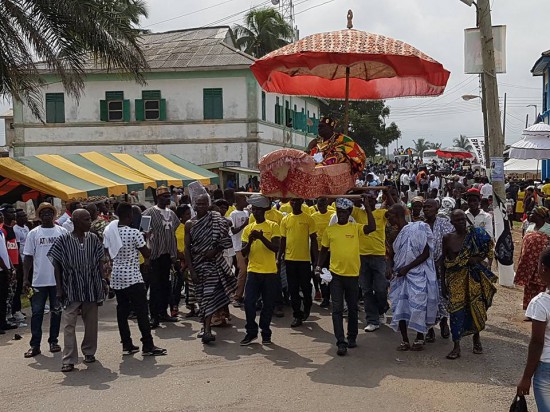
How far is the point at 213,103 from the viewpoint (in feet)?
103

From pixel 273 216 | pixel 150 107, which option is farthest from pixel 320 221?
pixel 150 107

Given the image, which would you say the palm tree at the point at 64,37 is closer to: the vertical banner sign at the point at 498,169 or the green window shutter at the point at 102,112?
the vertical banner sign at the point at 498,169

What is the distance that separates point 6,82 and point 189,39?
73.7 ft

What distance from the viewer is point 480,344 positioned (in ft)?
26.5

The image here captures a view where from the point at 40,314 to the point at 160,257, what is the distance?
2.08 m

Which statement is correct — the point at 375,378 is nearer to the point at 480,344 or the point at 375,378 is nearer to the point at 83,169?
the point at 480,344

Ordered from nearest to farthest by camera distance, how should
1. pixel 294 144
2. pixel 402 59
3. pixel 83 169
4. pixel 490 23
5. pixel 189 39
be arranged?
pixel 402 59
pixel 490 23
pixel 83 169
pixel 189 39
pixel 294 144

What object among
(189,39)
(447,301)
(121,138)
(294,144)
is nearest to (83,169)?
(447,301)

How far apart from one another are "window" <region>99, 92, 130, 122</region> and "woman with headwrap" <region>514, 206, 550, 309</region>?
25751 millimetres

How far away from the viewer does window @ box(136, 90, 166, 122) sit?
3186cm

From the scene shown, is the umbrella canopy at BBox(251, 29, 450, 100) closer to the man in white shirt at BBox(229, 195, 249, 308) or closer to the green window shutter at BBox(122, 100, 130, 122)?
the man in white shirt at BBox(229, 195, 249, 308)

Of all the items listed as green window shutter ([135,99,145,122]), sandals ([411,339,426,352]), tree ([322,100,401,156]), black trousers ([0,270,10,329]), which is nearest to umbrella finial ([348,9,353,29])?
sandals ([411,339,426,352])

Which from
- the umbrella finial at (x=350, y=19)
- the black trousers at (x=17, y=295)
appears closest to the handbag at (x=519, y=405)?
the umbrella finial at (x=350, y=19)

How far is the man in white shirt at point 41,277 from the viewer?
8.23m
